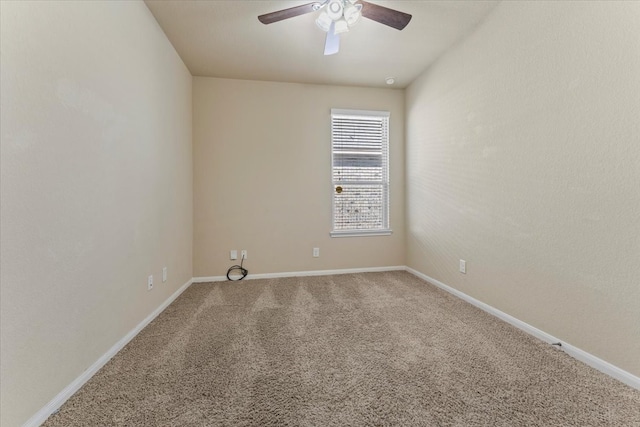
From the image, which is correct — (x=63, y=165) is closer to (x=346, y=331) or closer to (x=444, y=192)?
(x=346, y=331)

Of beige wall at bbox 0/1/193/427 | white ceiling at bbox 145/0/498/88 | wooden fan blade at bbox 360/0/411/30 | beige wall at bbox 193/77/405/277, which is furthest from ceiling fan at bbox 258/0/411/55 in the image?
beige wall at bbox 193/77/405/277

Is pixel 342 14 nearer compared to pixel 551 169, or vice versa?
pixel 551 169

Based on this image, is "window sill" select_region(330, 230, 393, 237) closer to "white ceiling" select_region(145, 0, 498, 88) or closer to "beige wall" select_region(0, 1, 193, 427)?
"white ceiling" select_region(145, 0, 498, 88)

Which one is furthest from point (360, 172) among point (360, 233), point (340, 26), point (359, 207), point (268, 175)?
point (340, 26)

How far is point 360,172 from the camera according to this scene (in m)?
3.73

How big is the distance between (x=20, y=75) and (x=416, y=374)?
234 centimetres

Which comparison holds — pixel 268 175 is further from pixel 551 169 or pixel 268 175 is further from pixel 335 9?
pixel 551 169

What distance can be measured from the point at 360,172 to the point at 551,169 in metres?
2.19

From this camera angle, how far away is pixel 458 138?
2.71m

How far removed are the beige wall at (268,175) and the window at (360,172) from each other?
13cm

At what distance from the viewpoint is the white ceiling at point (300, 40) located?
2.18 meters

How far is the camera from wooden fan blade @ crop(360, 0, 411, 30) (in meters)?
1.86

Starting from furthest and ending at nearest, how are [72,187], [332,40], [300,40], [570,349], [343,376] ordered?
[300,40] → [332,40] → [570,349] → [343,376] → [72,187]

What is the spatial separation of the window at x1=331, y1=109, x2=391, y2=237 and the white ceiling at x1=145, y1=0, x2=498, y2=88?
0.54 metres
